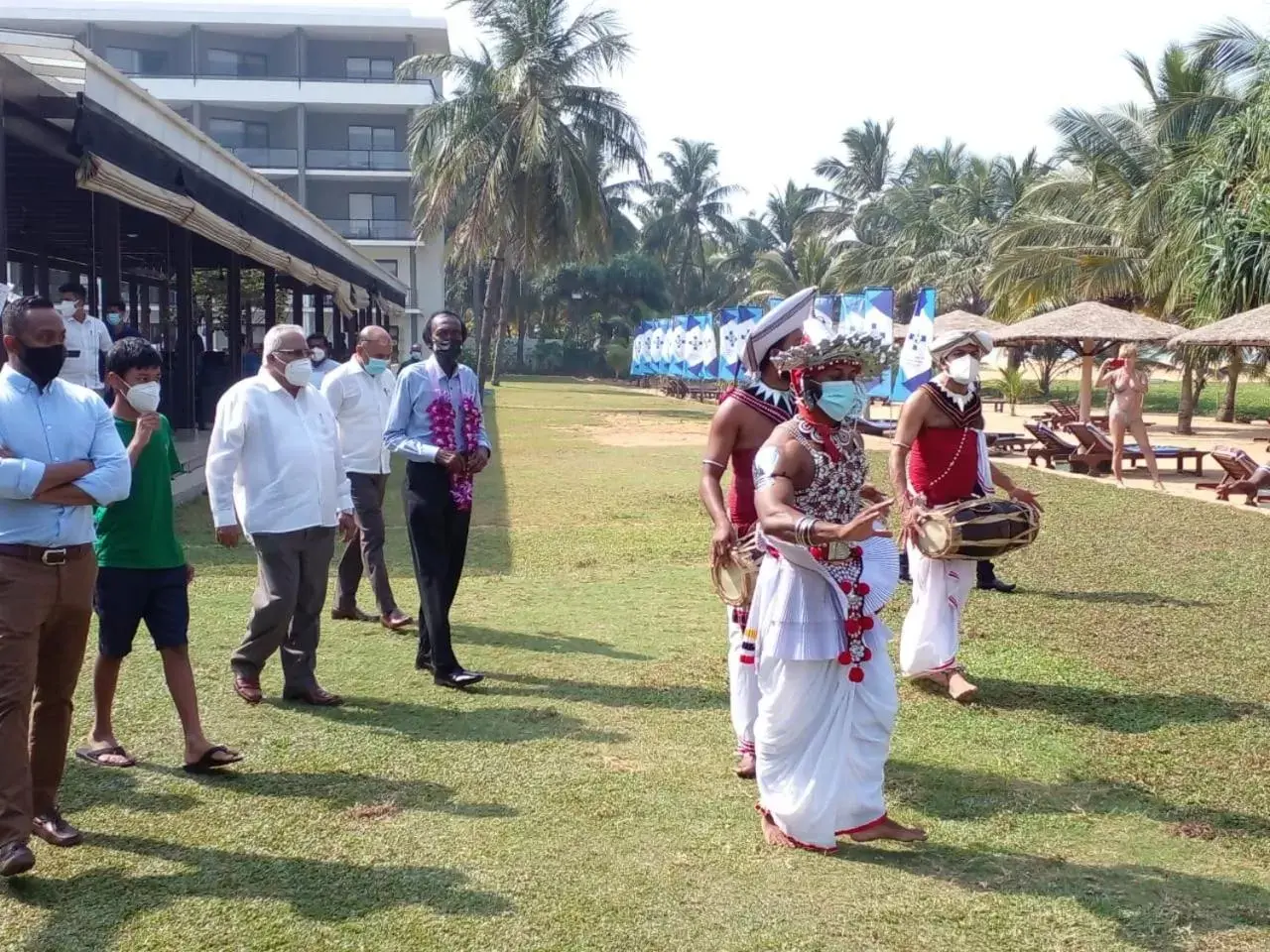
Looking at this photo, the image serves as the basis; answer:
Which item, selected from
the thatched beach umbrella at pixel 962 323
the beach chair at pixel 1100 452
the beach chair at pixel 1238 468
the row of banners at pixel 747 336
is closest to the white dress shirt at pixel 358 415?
the row of banners at pixel 747 336

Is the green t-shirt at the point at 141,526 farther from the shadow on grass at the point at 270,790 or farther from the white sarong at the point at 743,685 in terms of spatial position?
the white sarong at the point at 743,685

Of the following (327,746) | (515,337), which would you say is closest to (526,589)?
(327,746)

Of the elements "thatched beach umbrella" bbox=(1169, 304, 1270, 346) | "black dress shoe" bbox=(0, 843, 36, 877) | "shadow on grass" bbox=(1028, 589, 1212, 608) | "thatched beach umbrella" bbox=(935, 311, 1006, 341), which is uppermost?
"thatched beach umbrella" bbox=(935, 311, 1006, 341)

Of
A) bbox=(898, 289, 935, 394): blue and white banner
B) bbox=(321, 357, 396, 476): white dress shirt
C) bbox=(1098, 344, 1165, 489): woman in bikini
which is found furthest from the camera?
bbox=(898, 289, 935, 394): blue and white banner

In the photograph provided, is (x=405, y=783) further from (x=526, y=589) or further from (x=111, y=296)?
(x=111, y=296)

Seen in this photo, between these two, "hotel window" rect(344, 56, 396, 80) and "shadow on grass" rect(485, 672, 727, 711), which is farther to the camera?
"hotel window" rect(344, 56, 396, 80)

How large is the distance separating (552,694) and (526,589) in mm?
2893

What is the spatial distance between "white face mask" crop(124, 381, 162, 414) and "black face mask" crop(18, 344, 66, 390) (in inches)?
27.4

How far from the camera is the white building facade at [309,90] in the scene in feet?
159

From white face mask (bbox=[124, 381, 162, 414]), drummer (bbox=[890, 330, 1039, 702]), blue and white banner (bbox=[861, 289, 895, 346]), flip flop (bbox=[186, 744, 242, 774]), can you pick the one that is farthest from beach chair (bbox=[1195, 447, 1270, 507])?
white face mask (bbox=[124, 381, 162, 414])

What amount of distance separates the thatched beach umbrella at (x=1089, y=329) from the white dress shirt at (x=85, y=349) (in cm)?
1554

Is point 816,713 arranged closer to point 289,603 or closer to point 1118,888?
point 1118,888

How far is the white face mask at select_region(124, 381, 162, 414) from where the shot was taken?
4738 mm

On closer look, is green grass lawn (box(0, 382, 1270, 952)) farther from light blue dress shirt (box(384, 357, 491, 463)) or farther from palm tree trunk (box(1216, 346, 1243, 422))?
palm tree trunk (box(1216, 346, 1243, 422))
